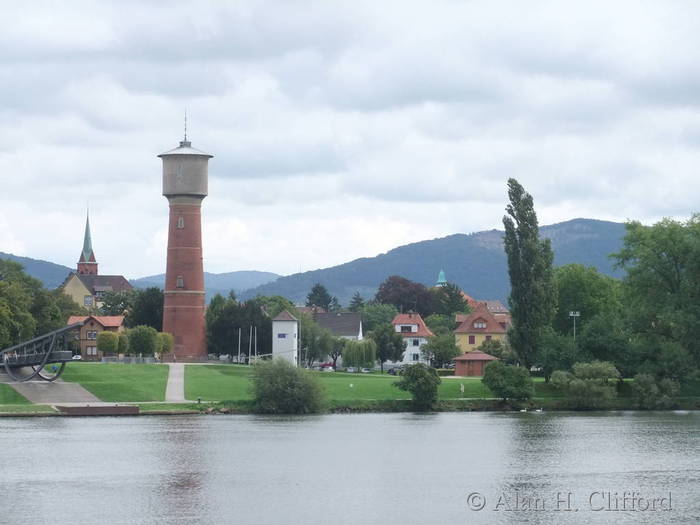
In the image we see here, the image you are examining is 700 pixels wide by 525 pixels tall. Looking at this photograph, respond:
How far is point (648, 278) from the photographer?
314 feet

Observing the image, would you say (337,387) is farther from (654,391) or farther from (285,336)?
(285,336)

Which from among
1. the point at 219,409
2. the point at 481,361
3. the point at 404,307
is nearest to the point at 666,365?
the point at 481,361

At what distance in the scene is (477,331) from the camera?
447 feet

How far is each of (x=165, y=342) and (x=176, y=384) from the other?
57.2ft

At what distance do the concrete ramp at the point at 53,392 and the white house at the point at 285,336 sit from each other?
2749 cm

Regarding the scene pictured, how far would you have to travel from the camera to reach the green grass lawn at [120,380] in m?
87.7

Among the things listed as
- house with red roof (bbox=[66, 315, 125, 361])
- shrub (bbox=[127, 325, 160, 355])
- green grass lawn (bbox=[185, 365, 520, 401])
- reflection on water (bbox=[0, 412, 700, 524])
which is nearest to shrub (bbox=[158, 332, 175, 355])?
shrub (bbox=[127, 325, 160, 355])

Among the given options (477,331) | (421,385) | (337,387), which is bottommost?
(337,387)

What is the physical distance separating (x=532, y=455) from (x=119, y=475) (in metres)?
18.3

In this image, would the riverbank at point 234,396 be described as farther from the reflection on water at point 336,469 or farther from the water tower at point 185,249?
the water tower at point 185,249

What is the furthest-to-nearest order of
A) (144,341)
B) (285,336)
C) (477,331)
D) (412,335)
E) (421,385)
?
(412,335) → (477,331) → (285,336) → (144,341) → (421,385)

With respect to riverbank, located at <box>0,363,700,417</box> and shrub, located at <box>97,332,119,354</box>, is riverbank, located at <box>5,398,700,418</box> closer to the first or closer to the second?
riverbank, located at <box>0,363,700,417</box>

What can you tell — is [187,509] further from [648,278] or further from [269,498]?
[648,278]

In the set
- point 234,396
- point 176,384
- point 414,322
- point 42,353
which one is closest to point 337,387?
point 234,396
